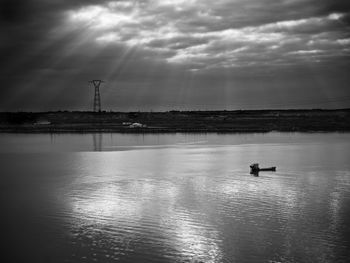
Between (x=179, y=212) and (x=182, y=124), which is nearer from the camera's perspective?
(x=179, y=212)

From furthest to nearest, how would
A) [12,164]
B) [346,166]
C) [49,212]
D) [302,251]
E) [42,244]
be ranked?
[12,164]
[346,166]
[49,212]
[42,244]
[302,251]

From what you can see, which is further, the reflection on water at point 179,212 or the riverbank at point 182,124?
the riverbank at point 182,124

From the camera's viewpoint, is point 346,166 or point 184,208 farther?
point 346,166

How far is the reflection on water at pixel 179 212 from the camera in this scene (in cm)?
1323

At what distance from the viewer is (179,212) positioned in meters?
18.2

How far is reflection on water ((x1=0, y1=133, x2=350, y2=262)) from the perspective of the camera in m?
13.2

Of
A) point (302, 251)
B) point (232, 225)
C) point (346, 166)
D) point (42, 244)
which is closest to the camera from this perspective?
point (302, 251)

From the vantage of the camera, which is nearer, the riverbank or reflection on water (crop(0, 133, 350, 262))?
reflection on water (crop(0, 133, 350, 262))

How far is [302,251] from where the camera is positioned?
13117 millimetres

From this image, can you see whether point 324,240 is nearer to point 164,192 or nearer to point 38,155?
point 164,192

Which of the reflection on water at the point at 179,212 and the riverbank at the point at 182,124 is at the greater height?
the riverbank at the point at 182,124

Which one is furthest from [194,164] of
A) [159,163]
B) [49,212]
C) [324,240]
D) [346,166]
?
[324,240]

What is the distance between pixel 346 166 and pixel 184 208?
19.5 meters

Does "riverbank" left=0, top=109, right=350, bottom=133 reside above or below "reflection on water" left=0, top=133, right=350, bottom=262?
above
